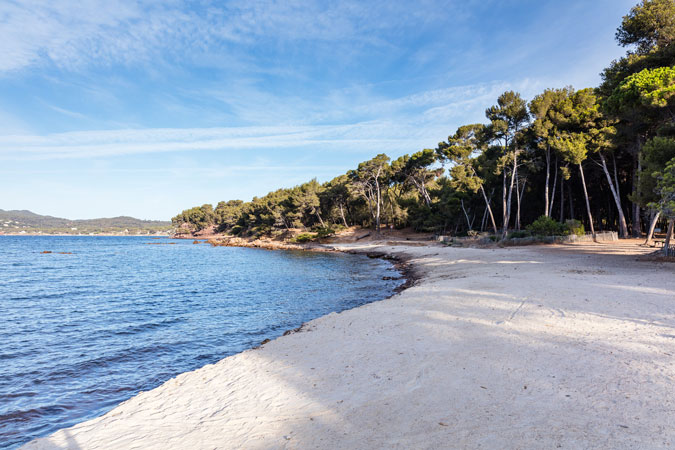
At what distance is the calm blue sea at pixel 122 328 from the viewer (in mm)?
7168

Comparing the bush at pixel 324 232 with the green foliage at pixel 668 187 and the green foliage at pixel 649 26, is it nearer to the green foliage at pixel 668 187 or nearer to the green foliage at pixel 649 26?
the green foliage at pixel 649 26

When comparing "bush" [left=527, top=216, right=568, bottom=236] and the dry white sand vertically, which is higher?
"bush" [left=527, top=216, right=568, bottom=236]

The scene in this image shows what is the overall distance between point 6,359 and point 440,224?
47.5m

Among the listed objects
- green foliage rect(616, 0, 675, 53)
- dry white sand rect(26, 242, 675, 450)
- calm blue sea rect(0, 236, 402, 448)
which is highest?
green foliage rect(616, 0, 675, 53)

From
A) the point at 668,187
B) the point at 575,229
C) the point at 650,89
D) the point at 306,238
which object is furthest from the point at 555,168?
the point at 306,238

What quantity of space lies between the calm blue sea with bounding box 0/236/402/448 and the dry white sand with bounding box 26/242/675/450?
1723 millimetres

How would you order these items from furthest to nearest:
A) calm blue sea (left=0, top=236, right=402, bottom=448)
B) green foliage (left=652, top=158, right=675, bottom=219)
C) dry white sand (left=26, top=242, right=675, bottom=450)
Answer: green foliage (left=652, top=158, right=675, bottom=219) → calm blue sea (left=0, top=236, right=402, bottom=448) → dry white sand (left=26, top=242, right=675, bottom=450)

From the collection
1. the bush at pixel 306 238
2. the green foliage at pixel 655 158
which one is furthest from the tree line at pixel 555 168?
the bush at pixel 306 238

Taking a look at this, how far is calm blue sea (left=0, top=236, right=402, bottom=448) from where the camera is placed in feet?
23.5

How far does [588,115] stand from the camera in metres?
31.2

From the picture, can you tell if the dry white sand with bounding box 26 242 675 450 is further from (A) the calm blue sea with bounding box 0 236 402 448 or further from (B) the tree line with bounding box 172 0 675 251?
(B) the tree line with bounding box 172 0 675 251

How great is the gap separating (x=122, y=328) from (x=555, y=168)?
139ft

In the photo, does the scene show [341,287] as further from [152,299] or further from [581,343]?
[581,343]

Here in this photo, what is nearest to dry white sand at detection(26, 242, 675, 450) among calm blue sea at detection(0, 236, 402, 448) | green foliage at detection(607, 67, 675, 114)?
calm blue sea at detection(0, 236, 402, 448)
